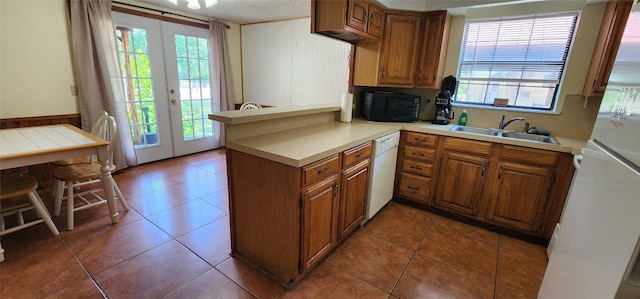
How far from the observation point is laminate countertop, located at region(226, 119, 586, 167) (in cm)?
155

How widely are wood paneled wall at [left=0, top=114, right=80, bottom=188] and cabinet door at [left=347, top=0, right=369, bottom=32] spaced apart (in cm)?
324

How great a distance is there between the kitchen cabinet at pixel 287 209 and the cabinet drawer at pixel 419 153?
3.00 ft

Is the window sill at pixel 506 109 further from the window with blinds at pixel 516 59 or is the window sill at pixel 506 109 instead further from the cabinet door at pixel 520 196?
the cabinet door at pixel 520 196

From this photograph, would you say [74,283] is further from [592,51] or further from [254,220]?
[592,51]

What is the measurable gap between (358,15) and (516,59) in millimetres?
1701

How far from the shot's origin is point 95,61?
10.2 ft

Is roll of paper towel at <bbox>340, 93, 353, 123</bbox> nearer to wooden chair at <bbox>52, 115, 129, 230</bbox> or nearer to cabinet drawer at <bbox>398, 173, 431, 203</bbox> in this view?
cabinet drawer at <bbox>398, 173, 431, 203</bbox>

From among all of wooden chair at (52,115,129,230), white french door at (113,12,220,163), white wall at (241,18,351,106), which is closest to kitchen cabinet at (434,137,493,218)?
white wall at (241,18,351,106)

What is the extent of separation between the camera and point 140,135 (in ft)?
12.4

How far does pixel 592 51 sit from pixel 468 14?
3.52 ft

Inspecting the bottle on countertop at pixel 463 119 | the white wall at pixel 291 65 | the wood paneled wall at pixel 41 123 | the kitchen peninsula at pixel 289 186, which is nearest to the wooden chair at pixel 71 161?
the wood paneled wall at pixel 41 123

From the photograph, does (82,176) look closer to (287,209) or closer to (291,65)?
(287,209)

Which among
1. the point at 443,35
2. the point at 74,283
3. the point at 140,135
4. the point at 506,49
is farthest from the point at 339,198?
the point at 140,135

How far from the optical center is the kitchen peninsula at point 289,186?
5.12 feet
